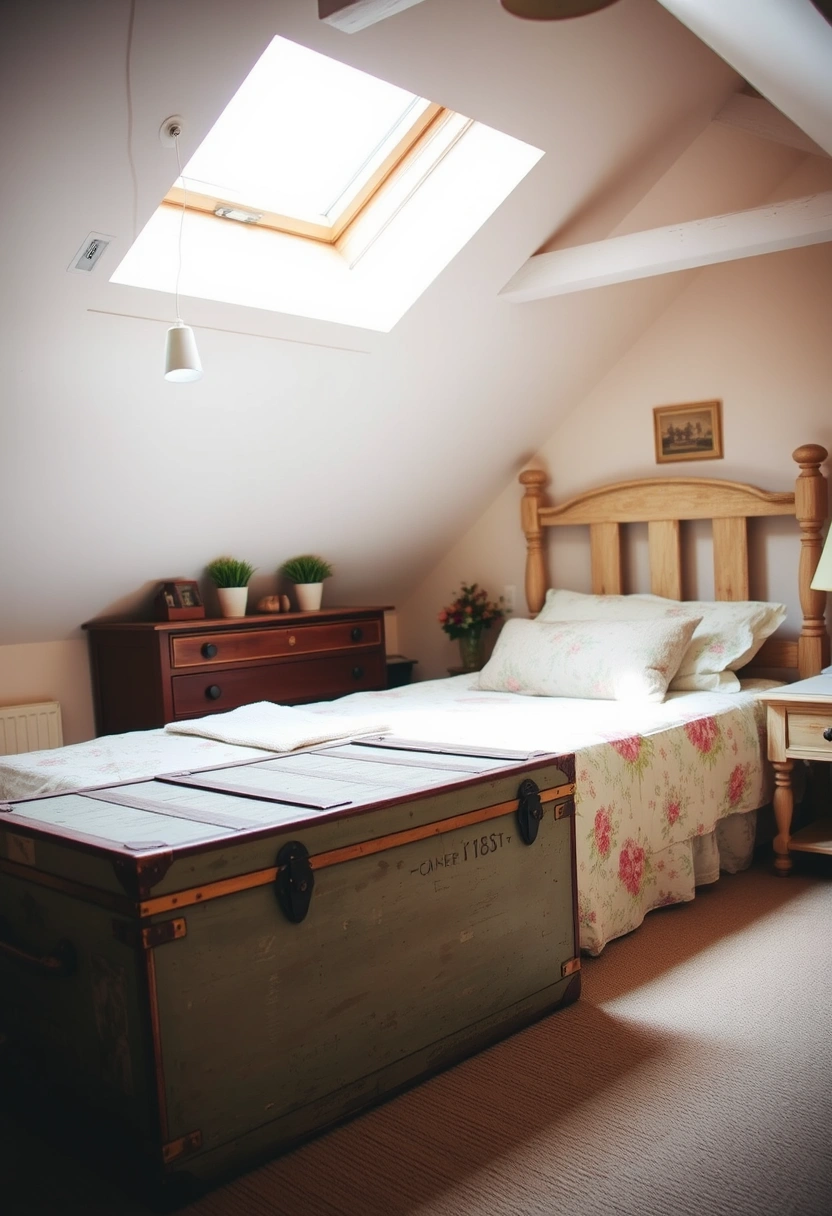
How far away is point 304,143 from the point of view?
3.20 meters

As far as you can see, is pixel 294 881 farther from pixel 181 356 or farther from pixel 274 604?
pixel 274 604

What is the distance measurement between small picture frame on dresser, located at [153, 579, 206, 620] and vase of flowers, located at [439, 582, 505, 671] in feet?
3.76

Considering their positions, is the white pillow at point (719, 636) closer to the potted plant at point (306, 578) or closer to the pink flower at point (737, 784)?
the pink flower at point (737, 784)

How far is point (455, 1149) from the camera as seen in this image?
1.78 metres

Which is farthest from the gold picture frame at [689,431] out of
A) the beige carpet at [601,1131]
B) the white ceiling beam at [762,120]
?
the beige carpet at [601,1131]

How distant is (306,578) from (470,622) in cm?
73

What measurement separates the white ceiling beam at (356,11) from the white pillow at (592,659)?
199 centimetres

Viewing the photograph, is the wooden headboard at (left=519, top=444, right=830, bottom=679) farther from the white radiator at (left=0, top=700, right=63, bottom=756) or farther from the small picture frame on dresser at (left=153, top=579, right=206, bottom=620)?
the white radiator at (left=0, top=700, right=63, bottom=756)

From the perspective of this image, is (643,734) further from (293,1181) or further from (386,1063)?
(293,1181)

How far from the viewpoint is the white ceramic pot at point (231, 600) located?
3.84 meters

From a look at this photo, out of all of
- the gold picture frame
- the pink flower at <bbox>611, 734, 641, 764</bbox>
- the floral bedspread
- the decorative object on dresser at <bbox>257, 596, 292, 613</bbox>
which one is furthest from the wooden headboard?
the pink flower at <bbox>611, 734, 641, 764</bbox>

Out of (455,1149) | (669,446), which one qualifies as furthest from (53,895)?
(669,446)

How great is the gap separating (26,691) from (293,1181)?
7.73 ft

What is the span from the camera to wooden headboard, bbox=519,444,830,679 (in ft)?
11.7
